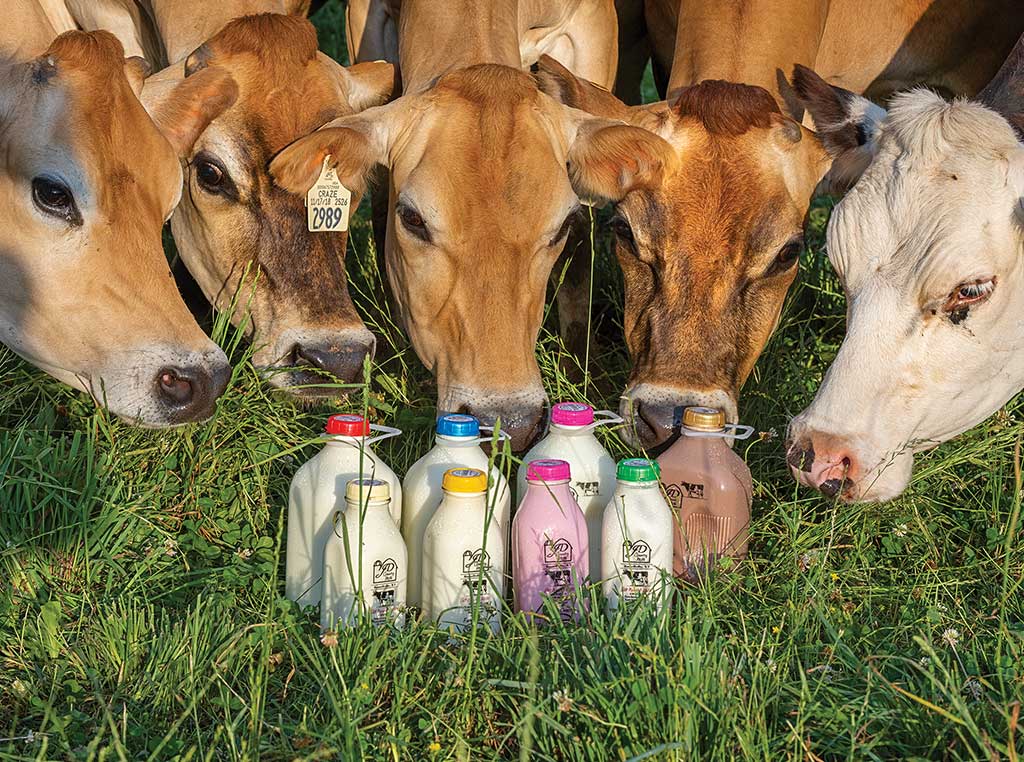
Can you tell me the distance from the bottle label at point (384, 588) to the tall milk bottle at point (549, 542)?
36 centimetres

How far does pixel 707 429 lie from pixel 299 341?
68.2 inches

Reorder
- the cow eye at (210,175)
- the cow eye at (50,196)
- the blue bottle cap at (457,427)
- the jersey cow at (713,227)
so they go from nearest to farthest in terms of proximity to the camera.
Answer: the blue bottle cap at (457,427)
the cow eye at (50,196)
the jersey cow at (713,227)
the cow eye at (210,175)

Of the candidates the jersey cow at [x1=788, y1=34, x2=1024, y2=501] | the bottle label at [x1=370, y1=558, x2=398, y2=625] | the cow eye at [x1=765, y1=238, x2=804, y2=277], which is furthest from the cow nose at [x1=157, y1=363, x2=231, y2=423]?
the cow eye at [x1=765, y1=238, x2=804, y2=277]

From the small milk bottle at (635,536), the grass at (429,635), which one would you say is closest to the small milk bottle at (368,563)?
the grass at (429,635)

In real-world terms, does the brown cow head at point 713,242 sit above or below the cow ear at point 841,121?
below

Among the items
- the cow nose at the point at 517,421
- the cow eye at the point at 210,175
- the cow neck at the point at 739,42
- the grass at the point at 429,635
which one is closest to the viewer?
the grass at the point at 429,635

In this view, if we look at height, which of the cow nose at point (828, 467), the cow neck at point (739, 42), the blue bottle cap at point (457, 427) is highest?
the cow neck at point (739, 42)

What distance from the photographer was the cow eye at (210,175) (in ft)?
17.3

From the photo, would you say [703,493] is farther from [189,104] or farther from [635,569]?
[189,104]

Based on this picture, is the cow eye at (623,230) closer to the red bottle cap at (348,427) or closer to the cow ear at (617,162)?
the cow ear at (617,162)

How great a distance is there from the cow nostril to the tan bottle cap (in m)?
1.62

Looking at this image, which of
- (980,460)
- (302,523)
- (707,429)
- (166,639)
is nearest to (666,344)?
(707,429)

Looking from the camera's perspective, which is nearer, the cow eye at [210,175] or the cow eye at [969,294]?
the cow eye at [969,294]

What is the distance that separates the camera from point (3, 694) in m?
3.47
